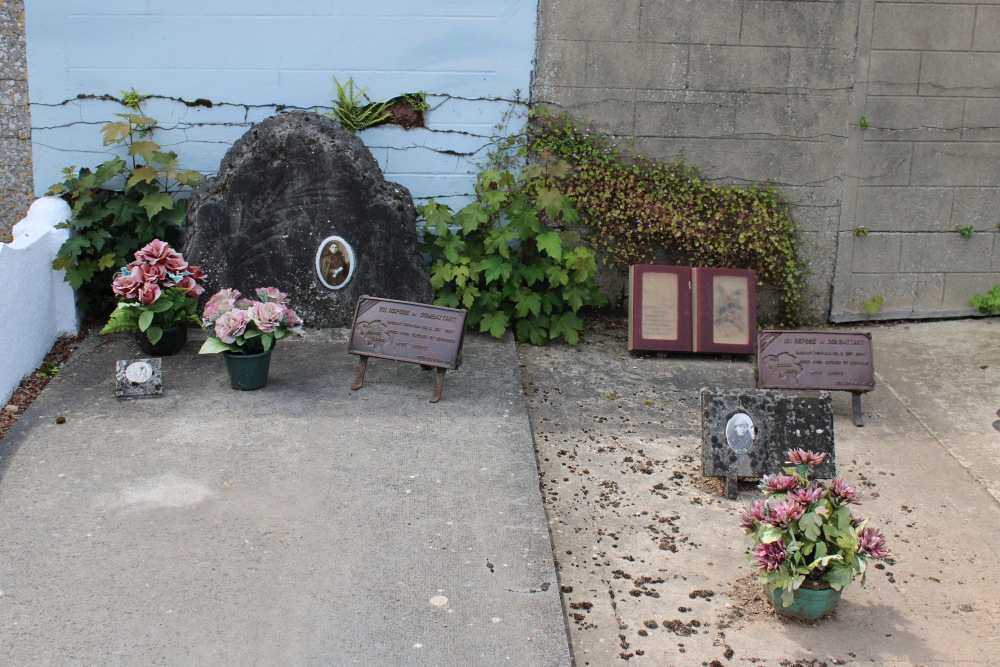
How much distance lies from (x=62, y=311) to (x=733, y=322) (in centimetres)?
439

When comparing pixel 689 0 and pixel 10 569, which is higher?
pixel 689 0

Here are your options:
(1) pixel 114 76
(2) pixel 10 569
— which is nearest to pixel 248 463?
(2) pixel 10 569

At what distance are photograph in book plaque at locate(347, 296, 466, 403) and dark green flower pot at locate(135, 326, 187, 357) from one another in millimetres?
1131

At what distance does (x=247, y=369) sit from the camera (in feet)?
17.0

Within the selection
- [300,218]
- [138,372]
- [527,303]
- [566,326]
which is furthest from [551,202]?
[138,372]

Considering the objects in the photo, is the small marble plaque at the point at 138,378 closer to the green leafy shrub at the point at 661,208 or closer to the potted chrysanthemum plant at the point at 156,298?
the potted chrysanthemum plant at the point at 156,298

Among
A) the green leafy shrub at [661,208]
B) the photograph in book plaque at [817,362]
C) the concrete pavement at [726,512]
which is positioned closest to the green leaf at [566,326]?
the concrete pavement at [726,512]

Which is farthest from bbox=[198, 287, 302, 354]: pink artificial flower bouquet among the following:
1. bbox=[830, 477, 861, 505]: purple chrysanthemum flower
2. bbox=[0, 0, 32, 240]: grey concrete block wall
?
bbox=[830, 477, 861, 505]: purple chrysanthemum flower

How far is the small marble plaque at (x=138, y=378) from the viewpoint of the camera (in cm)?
504

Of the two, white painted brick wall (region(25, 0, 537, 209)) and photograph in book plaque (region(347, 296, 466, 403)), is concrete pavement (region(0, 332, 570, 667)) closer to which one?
photograph in book plaque (region(347, 296, 466, 403))

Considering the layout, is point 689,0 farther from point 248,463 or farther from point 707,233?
point 248,463

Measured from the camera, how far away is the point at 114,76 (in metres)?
6.32

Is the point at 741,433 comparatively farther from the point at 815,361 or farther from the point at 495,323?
Result: the point at 495,323

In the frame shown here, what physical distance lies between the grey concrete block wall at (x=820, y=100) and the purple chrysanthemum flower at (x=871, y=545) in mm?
3798
